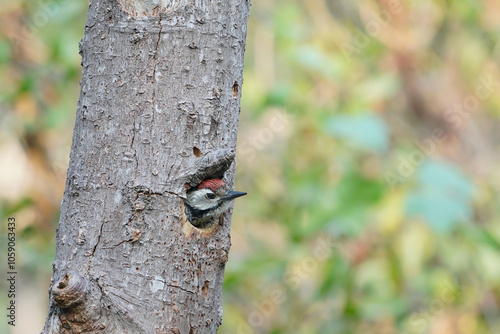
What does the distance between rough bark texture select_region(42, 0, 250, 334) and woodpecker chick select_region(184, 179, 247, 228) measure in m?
0.07

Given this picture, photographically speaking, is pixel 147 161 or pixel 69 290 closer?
pixel 69 290

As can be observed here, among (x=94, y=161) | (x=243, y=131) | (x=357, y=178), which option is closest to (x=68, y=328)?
(x=94, y=161)

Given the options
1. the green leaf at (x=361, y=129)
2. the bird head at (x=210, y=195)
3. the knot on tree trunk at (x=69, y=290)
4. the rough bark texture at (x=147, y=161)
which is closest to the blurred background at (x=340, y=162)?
the green leaf at (x=361, y=129)

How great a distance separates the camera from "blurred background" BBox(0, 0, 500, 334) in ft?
14.5

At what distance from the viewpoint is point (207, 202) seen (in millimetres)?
2359

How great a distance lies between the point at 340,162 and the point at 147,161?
9.46ft

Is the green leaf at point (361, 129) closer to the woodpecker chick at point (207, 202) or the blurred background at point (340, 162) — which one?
the blurred background at point (340, 162)

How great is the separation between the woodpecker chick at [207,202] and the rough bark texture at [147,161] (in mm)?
72

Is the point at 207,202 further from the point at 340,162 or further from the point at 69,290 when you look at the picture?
the point at 340,162

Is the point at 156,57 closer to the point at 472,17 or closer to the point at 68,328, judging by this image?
the point at 68,328

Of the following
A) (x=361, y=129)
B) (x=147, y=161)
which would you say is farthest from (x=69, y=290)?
(x=361, y=129)

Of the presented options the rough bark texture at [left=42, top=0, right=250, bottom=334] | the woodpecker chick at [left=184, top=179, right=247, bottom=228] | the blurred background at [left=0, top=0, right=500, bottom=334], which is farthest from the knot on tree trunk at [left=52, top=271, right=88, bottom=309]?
the blurred background at [left=0, top=0, right=500, bottom=334]

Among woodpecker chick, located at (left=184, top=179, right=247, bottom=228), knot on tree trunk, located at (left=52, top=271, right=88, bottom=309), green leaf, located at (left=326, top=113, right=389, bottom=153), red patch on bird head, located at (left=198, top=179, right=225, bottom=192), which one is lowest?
knot on tree trunk, located at (left=52, top=271, right=88, bottom=309)

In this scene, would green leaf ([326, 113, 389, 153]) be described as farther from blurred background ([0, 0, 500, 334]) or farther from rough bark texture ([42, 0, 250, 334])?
rough bark texture ([42, 0, 250, 334])
